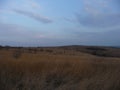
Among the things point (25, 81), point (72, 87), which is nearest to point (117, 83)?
point (72, 87)

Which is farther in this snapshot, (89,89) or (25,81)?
(25,81)

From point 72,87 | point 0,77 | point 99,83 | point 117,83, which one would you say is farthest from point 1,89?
point 117,83

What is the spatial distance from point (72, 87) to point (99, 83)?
33.5 inches

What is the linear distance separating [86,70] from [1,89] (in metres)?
4.85

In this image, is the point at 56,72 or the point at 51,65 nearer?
the point at 56,72

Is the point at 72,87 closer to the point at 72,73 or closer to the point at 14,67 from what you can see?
the point at 72,73

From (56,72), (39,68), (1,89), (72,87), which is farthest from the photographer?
(39,68)

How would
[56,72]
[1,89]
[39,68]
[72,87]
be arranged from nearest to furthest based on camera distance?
1. [1,89]
2. [72,87]
3. [56,72]
4. [39,68]

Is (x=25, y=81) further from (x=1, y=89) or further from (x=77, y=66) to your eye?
(x=77, y=66)

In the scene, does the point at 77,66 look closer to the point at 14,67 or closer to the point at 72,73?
the point at 72,73

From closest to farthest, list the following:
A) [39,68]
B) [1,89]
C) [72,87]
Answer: [1,89] → [72,87] → [39,68]

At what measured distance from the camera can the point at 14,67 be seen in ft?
38.7

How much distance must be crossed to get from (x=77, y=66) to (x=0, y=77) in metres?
4.80

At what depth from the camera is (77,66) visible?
12.6m
